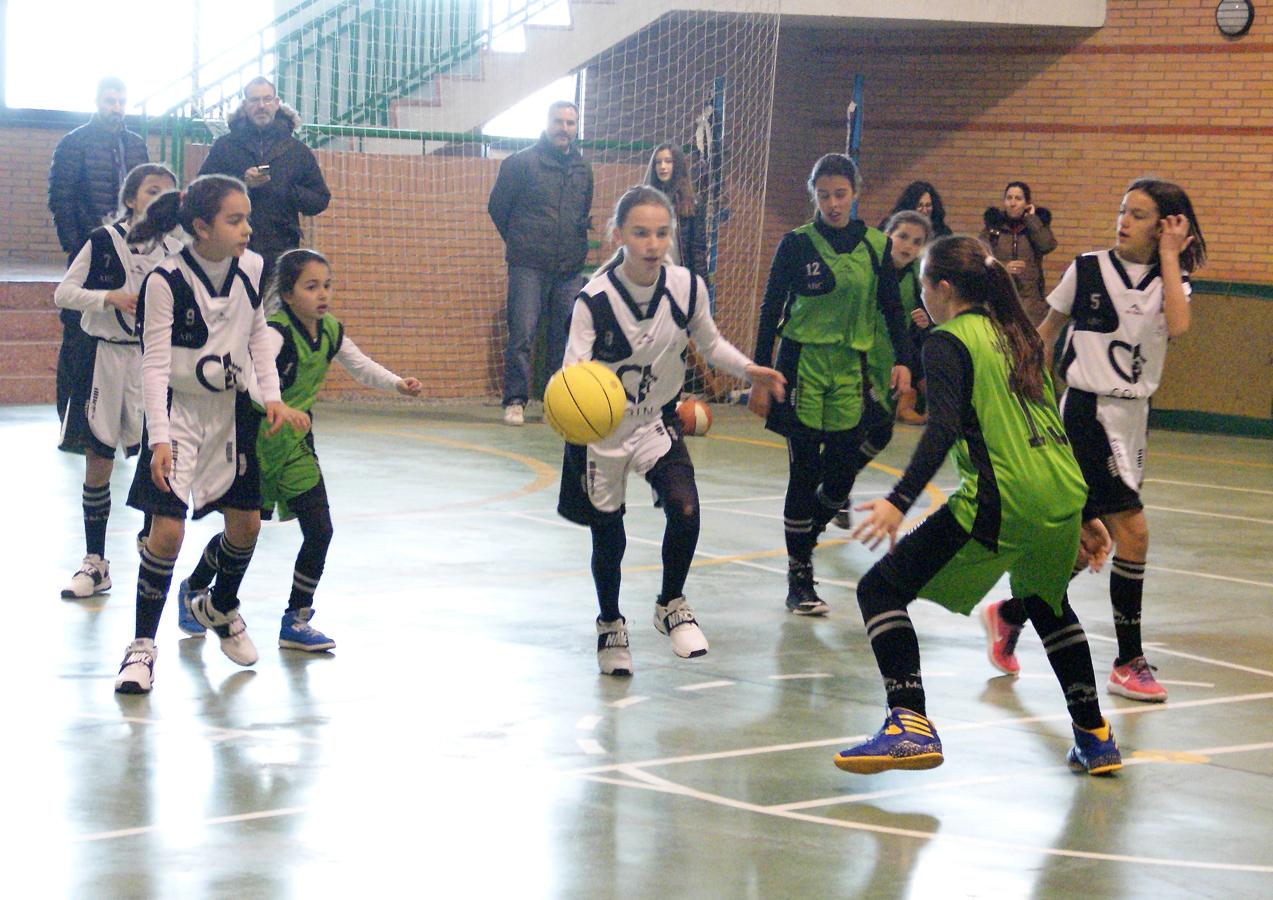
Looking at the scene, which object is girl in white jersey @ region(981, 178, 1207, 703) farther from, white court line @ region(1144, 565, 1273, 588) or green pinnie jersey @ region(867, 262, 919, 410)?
white court line @ region(1144, 565, 1273, 588)

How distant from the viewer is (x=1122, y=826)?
15.3 ft

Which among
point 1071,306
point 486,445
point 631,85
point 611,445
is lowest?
point 486,445

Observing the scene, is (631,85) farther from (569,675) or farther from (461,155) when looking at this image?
(569,675)

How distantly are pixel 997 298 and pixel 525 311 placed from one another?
9.36 meters

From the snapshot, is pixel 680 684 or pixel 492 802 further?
pixel 680 684

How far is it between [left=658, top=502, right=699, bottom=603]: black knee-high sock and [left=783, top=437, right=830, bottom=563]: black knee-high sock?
1.34 m

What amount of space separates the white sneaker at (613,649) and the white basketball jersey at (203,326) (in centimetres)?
150

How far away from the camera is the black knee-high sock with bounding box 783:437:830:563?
24.5ft

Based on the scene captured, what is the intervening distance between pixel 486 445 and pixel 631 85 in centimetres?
570

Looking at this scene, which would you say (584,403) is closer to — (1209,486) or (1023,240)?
(1209,486)

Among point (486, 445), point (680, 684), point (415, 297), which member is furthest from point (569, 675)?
point (415, 297)

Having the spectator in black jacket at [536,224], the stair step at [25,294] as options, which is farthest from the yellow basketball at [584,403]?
the stair step at [25,294]

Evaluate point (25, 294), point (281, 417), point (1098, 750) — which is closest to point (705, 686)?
point (1098, 750)

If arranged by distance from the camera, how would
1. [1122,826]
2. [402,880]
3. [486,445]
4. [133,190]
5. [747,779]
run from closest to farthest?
[402,880] → [1122,826] → [747,779] → [133,190] → [486,445]
